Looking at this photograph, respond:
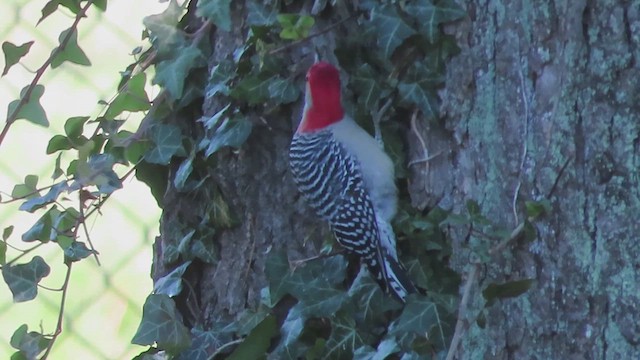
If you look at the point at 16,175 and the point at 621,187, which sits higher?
the point at 16,175

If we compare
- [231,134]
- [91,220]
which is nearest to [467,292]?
[231,134]

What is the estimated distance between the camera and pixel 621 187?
1.50 m

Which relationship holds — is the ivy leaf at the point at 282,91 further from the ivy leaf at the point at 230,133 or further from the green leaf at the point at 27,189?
the green leaf at the point at 27,189

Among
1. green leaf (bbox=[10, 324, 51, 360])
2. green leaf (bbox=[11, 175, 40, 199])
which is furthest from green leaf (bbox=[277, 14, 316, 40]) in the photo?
green leaf (bbox=[10, 324, 51, 360])

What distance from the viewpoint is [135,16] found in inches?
115

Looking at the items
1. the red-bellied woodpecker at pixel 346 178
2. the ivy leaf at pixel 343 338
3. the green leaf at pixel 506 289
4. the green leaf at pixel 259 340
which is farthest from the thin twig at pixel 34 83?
the green leaf at pixel 506 289

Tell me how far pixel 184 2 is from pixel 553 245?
864 mm

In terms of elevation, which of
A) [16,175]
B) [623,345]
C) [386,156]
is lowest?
[623,345]

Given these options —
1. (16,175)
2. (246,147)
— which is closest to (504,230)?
(246,147)

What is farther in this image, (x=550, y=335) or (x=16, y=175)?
(x=16, y=175)

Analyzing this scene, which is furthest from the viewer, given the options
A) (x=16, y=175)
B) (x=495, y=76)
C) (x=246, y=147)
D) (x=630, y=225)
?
(x=16, y=175)

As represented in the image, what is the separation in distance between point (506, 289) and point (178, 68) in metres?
0.76

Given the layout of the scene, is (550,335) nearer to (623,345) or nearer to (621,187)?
(623,345)

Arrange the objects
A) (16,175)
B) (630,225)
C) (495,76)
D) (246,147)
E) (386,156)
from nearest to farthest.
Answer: (630,225), (495,76), (386,156), (246,147), (16,175)
